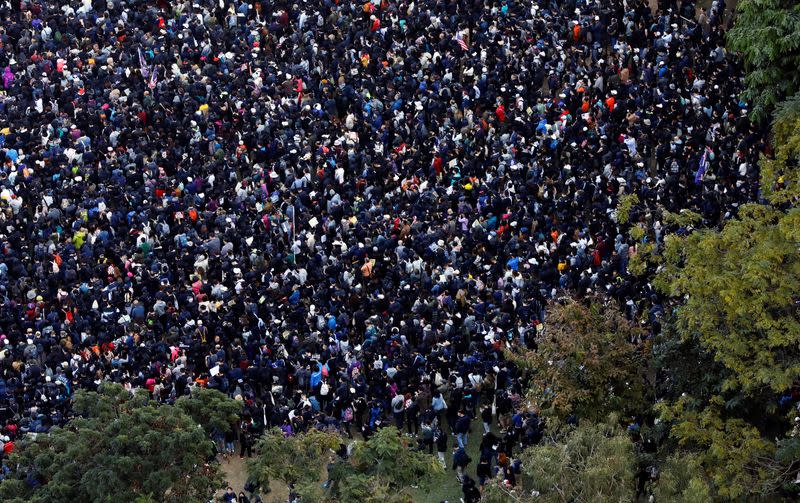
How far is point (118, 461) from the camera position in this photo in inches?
1380

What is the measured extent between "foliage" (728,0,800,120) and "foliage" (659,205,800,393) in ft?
32.7

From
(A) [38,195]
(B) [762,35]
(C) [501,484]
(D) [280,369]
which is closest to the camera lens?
(C) [501,484]

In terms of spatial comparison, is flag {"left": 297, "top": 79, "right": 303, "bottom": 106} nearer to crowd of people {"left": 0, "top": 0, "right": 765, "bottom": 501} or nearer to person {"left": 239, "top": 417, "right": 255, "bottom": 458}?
crowd of people {"left": 0, "top": 0, "right": 765, "bottom": 501}

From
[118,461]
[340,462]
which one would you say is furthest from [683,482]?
[118,461]

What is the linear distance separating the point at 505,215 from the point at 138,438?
1447cm

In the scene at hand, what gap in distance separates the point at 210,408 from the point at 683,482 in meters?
10.6

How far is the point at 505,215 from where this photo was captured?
152 ft

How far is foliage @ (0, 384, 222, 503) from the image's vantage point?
35219mm

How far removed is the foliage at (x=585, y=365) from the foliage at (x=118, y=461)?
25.2 ft

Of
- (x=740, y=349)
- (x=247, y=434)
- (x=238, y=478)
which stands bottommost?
(x=740, y=349)

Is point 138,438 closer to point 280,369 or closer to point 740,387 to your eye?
point 280,369

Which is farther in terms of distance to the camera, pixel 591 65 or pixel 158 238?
pixel 591 65

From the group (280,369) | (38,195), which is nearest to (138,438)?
(280,369)

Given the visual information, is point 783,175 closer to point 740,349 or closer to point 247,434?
point 740,349
